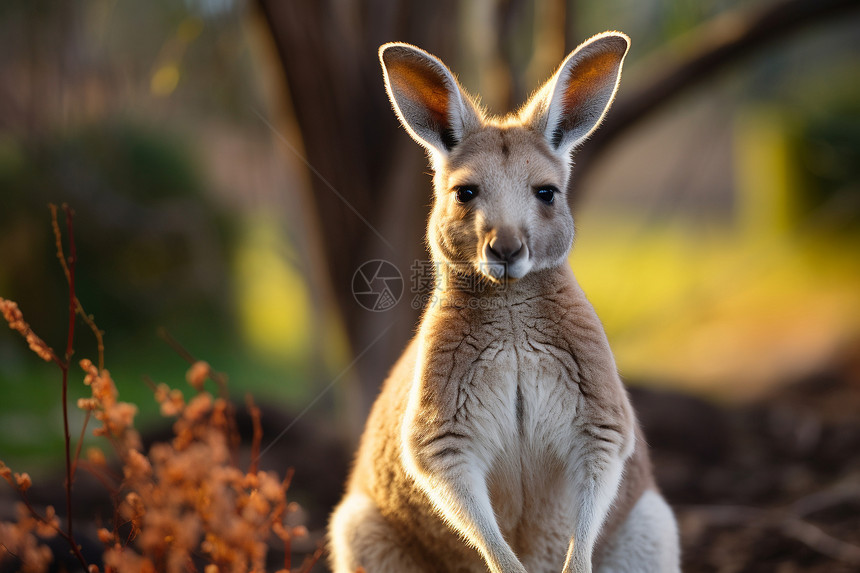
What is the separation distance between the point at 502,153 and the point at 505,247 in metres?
0.38

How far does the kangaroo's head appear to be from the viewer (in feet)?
6.91

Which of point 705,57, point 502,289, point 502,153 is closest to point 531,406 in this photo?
point 502,289

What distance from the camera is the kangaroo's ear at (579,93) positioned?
220 cm

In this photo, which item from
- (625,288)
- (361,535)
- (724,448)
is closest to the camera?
(361,535)

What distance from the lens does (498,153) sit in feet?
7.38

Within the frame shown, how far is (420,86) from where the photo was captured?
2.32 metres

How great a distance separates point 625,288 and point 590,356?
6994 millimetres

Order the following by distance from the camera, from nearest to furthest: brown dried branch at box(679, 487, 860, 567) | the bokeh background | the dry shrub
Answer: the dry shrub < brown dried branch at box(679, 487, 860, 567) < the bokeh background

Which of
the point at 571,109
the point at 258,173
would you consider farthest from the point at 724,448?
the point at 258,173

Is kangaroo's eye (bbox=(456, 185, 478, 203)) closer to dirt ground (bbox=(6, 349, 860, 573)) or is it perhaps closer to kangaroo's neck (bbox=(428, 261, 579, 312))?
kangaroo's neck (bbox=(428, 261, 579, 312))

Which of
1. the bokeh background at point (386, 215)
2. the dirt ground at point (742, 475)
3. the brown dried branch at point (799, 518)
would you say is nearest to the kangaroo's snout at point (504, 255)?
the bokeh background at point (386, 215)

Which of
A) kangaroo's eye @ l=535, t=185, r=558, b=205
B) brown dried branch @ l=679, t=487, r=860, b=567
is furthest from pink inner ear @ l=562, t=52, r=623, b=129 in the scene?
brown dried branch @ l=679, t=487, r=860, b=567

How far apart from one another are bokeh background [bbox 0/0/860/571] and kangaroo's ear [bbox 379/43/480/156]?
887 millimetres

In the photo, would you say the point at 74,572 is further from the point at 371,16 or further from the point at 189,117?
the point at 189,117
